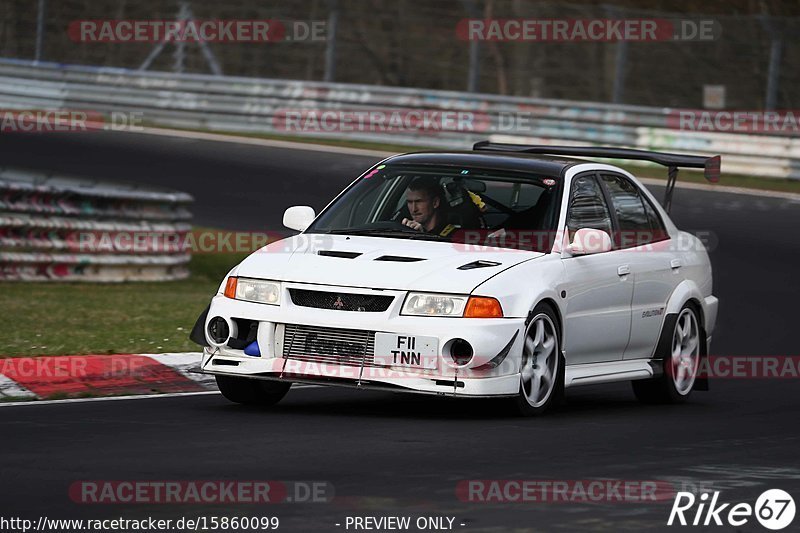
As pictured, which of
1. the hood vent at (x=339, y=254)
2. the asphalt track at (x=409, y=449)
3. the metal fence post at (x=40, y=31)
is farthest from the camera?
the metal fence post at (x=40, y=31)

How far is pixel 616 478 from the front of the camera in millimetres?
7082

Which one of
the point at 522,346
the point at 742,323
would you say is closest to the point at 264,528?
the point at 522,346

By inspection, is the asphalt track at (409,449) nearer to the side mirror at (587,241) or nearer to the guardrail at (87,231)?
the side mirror at (587,241)

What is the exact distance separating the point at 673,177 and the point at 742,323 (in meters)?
3.87

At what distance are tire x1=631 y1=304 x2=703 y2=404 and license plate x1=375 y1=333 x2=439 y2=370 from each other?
2.44m

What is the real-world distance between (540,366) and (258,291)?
159 cm

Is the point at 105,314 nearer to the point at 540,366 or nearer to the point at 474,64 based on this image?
the point at 540,366

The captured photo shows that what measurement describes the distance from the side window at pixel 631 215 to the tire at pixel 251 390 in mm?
2319

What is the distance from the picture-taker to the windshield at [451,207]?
9.71 m

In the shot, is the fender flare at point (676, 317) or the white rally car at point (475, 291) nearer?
the white rally car at point (475, 291)

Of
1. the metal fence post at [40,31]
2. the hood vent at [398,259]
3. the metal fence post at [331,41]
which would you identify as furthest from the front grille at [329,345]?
the metal fence post at [40,31]

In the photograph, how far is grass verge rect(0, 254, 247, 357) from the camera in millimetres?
11320

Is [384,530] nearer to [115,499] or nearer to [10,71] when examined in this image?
[115,499]

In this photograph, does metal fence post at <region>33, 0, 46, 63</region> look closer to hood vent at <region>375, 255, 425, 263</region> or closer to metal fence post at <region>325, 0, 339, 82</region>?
metal fence post at <region>325, 0, 339, 82</region>
